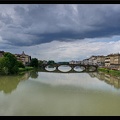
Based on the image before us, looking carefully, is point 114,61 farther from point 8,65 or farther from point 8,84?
point 8,84

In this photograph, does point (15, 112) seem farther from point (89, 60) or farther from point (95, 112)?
point (89, 60)

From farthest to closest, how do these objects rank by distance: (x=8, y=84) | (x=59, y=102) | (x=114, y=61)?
(x=114, y=61) < (x=8, y=84) < (x=59, y=102)

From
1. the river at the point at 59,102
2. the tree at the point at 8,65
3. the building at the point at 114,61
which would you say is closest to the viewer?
the river at the point at 59,102

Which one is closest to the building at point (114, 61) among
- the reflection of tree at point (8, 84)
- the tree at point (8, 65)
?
the tree at point (8, 65)

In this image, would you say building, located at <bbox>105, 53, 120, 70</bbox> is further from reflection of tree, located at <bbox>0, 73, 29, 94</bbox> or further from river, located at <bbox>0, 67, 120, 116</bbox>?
river, located at <bbox>0, 67, 120, 116</bbox>

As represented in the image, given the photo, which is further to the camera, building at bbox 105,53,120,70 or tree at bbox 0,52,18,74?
building at bbox 105,53,120,70

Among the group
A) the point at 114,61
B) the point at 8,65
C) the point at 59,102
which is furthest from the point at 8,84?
the point at 114,61

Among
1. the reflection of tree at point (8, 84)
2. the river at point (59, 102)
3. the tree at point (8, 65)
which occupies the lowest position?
the reflection of tree at point (8, 84)

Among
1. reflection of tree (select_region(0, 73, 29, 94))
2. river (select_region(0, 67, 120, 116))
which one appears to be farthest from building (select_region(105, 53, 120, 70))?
river (select_region(0, 67, 120, 116))

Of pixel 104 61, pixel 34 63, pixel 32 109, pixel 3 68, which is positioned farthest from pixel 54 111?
pixel 104 61

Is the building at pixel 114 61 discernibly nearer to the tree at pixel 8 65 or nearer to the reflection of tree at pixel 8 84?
the tree at pixel 8 65

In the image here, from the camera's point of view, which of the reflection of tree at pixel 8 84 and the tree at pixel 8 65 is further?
the tree at pixel 8 65
